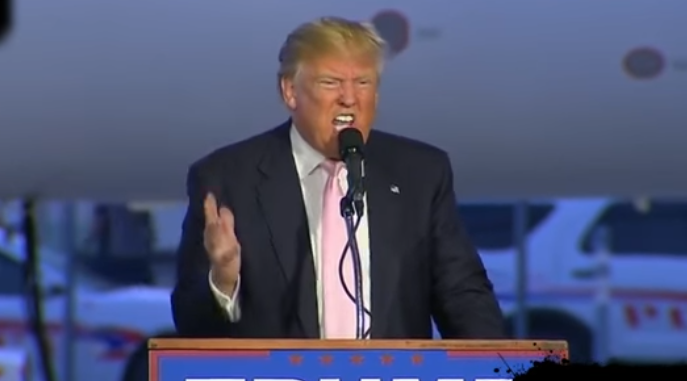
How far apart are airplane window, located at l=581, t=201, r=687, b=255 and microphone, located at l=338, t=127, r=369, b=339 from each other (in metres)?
3.37

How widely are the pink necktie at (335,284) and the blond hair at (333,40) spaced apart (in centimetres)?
28

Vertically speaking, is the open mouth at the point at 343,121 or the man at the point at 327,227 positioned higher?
the open mouth at the point at 343,121

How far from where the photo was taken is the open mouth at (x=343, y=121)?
3318mm

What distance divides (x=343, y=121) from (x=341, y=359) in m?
0.77

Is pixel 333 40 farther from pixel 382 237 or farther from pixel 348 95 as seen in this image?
pixel 382 237

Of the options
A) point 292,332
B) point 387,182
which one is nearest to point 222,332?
point 292,332

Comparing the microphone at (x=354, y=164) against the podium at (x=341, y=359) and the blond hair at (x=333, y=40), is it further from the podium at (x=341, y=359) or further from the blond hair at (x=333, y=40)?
the podium at (x=341, y=359)

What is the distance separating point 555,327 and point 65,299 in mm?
1710

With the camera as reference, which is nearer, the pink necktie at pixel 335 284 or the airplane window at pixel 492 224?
the pink necktie at pixel 335 284

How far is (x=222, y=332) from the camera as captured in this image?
3154 millimetres

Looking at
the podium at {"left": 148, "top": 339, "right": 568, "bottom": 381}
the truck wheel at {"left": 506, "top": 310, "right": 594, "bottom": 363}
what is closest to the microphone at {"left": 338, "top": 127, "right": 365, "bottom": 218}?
the podium at {"left": 148, "top": 339, "right": 568, "bottom": 381}

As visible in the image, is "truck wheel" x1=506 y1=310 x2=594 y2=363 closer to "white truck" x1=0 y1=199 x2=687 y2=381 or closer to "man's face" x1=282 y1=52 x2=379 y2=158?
"white truck" x1=0 y1=199 x2=687 y2=381

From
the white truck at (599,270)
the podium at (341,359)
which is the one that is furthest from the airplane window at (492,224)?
the podium at (341,359)

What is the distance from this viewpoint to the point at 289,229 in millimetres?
3322
